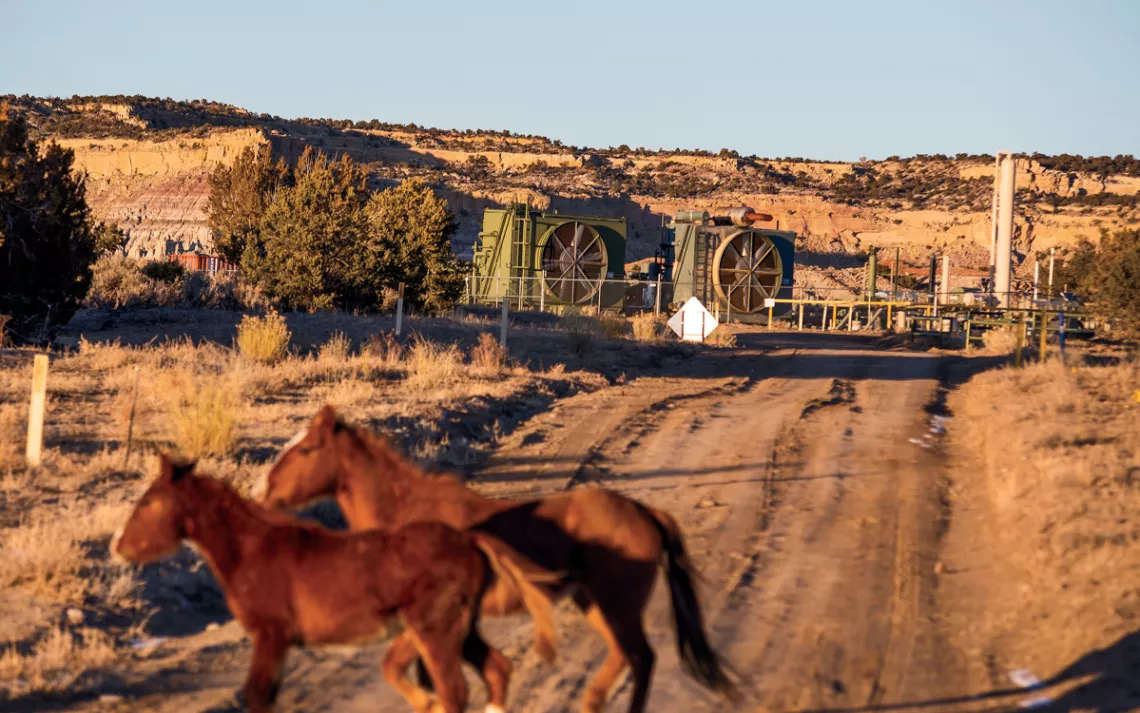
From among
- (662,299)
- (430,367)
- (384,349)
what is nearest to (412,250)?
(384,349)

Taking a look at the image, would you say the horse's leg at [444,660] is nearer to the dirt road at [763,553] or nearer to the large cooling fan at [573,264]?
the dirt road at [763,553]

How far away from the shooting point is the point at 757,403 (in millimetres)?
20438

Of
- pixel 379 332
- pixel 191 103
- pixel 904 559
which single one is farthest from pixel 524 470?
pixel 191 103

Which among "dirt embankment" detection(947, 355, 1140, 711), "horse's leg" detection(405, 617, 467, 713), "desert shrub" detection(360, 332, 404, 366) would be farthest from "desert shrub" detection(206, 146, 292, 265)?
"horse's leg" detection(405, 617, 467, 713)

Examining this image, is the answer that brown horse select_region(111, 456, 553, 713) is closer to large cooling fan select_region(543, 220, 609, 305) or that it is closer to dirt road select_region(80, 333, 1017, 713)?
dirt road select_region(80, 333, 1017, 713)

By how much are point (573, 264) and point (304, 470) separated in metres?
40.5

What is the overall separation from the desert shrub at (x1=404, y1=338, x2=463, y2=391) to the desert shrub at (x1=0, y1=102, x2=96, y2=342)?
267 inches

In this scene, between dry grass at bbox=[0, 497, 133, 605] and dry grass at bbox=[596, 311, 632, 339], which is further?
dry grass at bbox=[596, 311, 632, 339]

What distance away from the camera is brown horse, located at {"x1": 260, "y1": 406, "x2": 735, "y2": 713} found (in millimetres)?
6027

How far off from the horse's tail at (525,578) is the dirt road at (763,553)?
→ 1.31 m

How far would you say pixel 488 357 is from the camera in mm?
22094

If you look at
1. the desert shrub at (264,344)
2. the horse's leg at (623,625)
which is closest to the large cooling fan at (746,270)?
the desert shrub at (264,344)

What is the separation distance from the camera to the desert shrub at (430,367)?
19.1m

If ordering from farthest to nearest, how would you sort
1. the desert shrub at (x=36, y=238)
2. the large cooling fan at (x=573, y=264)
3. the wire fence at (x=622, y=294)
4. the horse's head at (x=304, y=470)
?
the large cooling fan at (x=573, y=264)
the wire fence at (x=622, y=294)
the desert shrub at (x=36, y=238)
the horse's head at (x=304, y=470)
